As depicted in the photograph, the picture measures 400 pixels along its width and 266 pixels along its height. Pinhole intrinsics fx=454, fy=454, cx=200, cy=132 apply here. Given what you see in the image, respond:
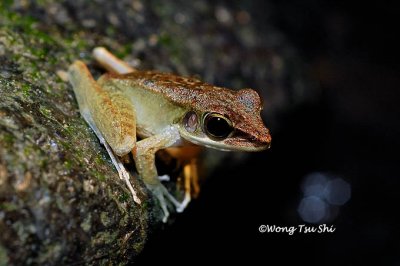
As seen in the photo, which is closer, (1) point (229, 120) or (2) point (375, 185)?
(1) point (229, 120)

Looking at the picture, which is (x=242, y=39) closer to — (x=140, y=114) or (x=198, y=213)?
(x=198, y=213)

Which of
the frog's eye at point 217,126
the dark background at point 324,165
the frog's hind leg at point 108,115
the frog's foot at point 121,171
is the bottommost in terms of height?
the frog's foot at point 121,171

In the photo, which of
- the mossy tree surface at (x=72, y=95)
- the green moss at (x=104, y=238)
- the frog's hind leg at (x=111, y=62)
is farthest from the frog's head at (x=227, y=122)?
the frog's hind leg at (x=111, y=62)

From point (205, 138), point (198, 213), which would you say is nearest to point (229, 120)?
point (205, 138)

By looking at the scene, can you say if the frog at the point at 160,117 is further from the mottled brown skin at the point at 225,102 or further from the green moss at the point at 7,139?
the green moss at the point at 7,139

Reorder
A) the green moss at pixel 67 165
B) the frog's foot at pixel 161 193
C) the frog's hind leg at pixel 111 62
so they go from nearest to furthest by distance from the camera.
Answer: the green moss at pixel 67 165 → the frog's foot at pixel 161 193 → the frog's hind leg at pixel 111 62

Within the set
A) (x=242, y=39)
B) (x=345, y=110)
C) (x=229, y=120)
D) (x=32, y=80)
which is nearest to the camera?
(x=229, y=120)

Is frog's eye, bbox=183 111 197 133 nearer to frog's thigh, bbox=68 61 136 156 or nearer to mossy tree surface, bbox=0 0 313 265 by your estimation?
frog's thigh, bbox=68 61 136 156
